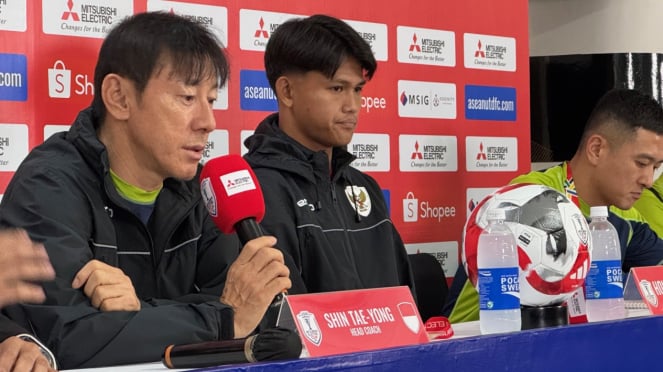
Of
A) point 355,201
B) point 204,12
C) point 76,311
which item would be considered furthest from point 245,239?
point 204,12

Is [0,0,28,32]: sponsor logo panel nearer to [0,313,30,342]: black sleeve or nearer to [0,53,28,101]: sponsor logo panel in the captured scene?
[0,53,28,101]: sponsor logo panel

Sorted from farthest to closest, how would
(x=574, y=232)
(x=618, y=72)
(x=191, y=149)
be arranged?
(x=618, y=72)
(x=191, y=149)
(x=574, y=232)

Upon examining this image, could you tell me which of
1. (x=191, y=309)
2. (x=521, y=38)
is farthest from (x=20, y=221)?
(x=521, y=38)

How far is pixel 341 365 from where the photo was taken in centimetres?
156

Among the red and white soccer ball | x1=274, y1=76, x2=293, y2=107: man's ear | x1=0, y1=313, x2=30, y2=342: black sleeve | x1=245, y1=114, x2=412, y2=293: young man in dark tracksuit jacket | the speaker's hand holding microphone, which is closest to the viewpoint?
x1=0, y1=313, x2=30, y2=342: black sleeve

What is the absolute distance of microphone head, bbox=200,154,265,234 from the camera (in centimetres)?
192

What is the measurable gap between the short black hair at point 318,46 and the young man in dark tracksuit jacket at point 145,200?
0.52 metres

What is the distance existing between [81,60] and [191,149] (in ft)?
2.30

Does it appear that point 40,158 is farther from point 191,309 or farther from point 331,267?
point 331,267

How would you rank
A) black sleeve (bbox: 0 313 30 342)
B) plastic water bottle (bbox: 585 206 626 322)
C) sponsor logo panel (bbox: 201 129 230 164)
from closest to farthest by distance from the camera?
black sleeve (bbox: 0 313 30 342)
plastic water bottle (bbox: 585 206 626 322)
sponsor logo panel (bbox: 201 129 230 164)

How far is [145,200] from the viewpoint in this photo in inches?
87.7

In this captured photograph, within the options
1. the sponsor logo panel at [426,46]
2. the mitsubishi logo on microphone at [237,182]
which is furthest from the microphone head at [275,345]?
the sponsor logo panel at [426,46]

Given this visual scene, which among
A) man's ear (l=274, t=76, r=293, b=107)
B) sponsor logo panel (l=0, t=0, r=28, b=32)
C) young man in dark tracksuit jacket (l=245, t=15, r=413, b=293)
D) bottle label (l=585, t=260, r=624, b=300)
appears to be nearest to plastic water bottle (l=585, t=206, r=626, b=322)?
bottle label (l=585, t=260, r=624, b=300)

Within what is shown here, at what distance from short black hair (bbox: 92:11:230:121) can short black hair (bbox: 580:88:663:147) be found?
1.73m
